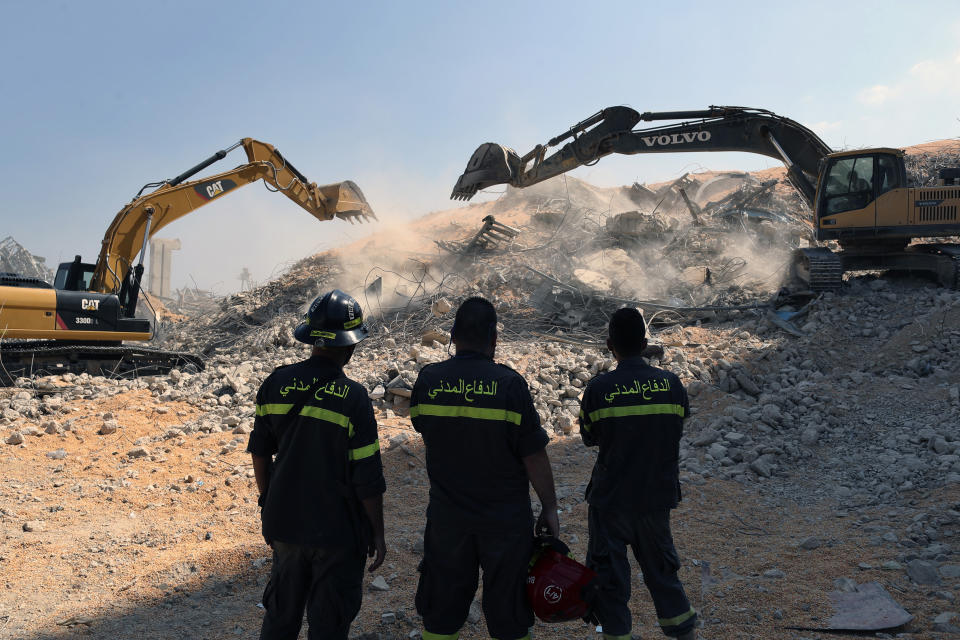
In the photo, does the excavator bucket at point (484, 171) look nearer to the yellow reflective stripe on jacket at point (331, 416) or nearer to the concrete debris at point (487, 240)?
the concrete debris at point (487, 240)

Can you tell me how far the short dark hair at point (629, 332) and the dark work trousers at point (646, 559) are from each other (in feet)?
2.36

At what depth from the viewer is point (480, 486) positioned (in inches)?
103

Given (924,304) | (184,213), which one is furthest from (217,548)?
(924,304)

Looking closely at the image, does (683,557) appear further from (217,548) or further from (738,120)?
(738,120)

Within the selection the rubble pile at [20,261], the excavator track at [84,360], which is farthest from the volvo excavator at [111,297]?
the rubble pile at [20,261]

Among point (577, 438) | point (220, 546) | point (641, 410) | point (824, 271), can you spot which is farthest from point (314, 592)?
point (824, 271)

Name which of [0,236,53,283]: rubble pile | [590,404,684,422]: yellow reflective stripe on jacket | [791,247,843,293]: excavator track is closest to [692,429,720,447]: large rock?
[590,404,684,422]: yellow reflective stripe on jacket

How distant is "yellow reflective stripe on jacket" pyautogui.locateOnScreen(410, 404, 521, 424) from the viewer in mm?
2580

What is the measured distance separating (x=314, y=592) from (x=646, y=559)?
1440 millimetres

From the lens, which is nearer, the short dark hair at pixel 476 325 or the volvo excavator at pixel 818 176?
the short dark hair at pixel 476 325

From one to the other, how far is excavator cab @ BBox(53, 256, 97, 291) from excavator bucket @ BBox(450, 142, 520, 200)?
5879 mm

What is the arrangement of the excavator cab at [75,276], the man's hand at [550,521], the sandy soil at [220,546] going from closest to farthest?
the man's hand at [550,521] → the sandy soil at [220,546] → the excavator cab at [75,276]

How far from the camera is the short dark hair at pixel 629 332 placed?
310 centimetres

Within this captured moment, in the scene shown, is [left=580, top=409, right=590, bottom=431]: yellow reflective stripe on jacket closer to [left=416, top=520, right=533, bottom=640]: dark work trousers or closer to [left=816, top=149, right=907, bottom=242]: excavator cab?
[left=416, top=520, right=533, bottom=640]: dark work trousers
